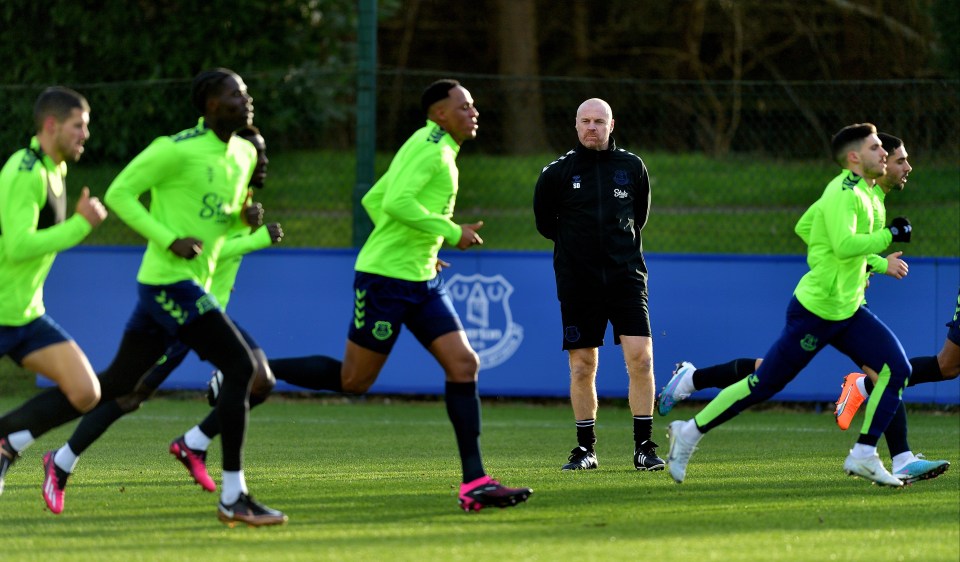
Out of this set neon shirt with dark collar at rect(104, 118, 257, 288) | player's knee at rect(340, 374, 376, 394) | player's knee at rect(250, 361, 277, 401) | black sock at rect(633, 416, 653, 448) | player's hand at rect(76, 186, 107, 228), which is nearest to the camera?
player's hand at rect(76, 186, 107, 228)

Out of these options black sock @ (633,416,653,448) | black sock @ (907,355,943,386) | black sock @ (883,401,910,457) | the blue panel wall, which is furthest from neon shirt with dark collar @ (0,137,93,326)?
the blue panel wall

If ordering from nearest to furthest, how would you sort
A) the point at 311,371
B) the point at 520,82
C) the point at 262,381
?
the point at 262,381
the point at 311,371
the point at 520,82

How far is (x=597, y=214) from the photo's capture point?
30.9 ft

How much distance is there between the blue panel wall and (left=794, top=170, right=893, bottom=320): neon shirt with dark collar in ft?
15.4

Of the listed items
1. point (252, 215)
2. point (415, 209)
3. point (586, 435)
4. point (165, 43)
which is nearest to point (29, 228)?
point (252, 215)

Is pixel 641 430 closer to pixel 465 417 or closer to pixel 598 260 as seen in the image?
pixel 598 260

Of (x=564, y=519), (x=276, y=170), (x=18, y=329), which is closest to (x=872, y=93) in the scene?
(x=276, y=170)

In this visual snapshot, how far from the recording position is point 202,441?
7746 mm

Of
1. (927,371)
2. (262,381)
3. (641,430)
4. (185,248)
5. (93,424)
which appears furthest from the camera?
(927,371)

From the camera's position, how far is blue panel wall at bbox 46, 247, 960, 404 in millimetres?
12766

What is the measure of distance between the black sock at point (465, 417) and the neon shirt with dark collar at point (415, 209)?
0.56m

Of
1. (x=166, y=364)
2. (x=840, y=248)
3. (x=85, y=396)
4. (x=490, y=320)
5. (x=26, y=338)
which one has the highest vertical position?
(x=840, y=248)

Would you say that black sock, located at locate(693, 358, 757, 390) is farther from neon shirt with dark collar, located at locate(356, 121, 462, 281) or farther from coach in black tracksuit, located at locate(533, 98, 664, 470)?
neon shirt with dark collar, located at locate(356, 121, 462, 281)

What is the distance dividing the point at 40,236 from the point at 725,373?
15.1 ft
